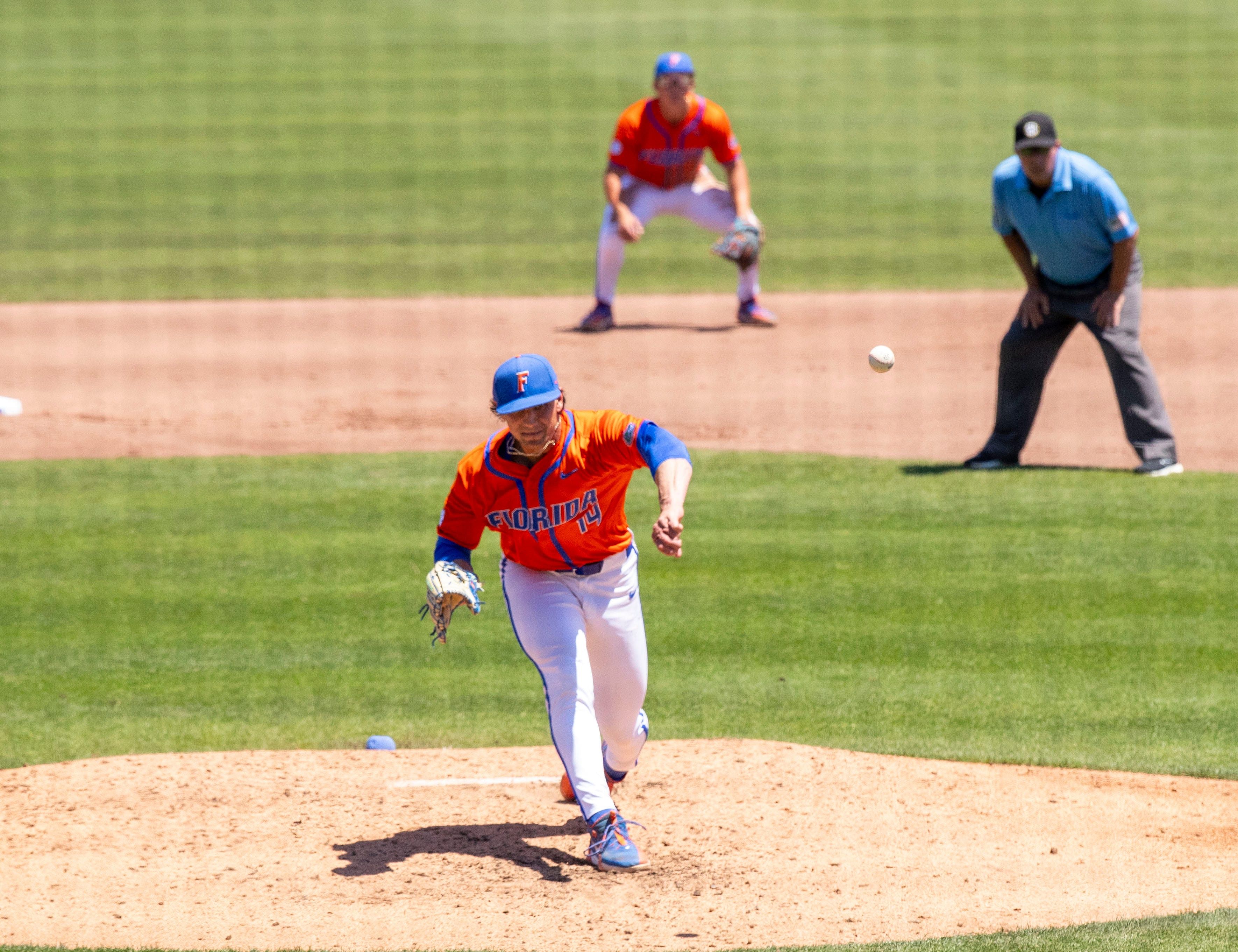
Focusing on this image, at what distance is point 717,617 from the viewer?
8344 mm

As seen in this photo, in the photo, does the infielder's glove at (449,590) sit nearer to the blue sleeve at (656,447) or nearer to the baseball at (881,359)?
the blue sleeve at (656,447)

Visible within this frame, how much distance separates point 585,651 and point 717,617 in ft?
9.09

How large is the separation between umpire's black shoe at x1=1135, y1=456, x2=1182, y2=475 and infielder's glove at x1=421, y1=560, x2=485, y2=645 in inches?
237

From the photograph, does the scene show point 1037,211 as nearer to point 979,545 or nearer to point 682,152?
point 979,545

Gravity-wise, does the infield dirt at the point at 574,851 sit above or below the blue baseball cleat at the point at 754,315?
below

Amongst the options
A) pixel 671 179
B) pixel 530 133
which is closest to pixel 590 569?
pixel 671 179

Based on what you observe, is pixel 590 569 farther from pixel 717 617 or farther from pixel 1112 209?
pixel 1112 209

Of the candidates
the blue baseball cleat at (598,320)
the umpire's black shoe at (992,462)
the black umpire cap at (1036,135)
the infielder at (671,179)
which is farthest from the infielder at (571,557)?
the blue baseball cleat at (598,320)

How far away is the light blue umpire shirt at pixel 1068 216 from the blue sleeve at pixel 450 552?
4.95m

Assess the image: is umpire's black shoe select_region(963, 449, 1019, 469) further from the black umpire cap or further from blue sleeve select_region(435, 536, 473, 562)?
blue sleeve select_region(435, 536, 473, 562)

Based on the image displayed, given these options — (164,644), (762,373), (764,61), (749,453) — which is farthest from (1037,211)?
(764,61)

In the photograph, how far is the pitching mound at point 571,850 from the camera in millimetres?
5227

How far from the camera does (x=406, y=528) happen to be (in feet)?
31.9

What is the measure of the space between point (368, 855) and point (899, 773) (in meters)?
2.07
